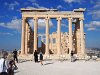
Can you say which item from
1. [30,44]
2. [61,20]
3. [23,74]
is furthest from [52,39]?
[23,74]

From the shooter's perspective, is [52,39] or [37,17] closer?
[37,17]

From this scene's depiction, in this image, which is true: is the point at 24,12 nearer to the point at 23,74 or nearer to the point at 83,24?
the point at 83,24

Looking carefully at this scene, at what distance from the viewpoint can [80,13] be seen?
52.5 meters

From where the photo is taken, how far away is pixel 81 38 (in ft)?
172

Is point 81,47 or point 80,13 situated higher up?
point 80,13

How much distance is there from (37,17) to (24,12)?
128 inches

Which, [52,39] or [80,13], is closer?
[80,13]

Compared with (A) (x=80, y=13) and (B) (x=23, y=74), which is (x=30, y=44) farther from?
(B) (x=23, y=74)

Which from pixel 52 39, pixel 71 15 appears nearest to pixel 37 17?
pixel 71 15

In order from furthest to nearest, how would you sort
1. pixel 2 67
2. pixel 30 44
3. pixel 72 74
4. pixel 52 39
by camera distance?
pixel 52 39 < pixel 30 44 < pixel 72 74 < pixel 2 67

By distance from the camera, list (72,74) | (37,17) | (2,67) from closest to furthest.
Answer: (2,67) → (72,74) → (37,17)

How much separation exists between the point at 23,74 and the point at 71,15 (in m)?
35.1

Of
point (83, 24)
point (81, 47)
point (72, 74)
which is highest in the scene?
point (83, 24)

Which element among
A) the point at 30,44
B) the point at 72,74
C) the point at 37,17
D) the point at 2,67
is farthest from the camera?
the point at 30,44
